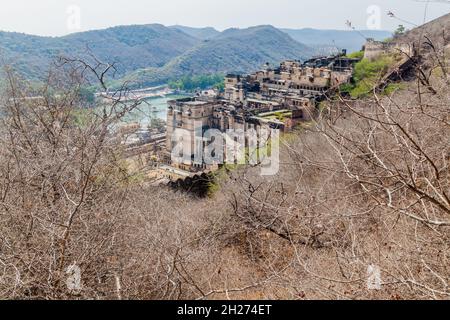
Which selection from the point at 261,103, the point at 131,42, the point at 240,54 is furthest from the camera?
the point at 240,54

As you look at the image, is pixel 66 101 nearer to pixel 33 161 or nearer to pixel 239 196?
pixel 33 161

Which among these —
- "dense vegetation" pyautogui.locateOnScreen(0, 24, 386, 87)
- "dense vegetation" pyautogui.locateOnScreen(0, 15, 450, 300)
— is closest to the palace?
"dense vegetation" pyautogui.locateOnScreen(0, 15, 450, 300)

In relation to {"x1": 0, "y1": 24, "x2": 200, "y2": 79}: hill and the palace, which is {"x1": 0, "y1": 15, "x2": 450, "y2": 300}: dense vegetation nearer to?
the palace

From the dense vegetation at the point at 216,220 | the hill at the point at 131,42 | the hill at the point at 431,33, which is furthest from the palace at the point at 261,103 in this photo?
the hill at the point at 131,42

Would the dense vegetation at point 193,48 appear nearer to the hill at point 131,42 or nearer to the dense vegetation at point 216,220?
the hill at point 131,42

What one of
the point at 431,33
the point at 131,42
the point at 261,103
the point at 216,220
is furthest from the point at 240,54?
the point at 216,220

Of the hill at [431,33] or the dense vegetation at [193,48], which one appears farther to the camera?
the dense vegetation at [193,48]

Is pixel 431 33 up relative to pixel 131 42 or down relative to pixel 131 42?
down


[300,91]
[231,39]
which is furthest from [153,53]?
[300,91]

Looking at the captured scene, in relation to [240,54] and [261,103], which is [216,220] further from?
[240,54]
